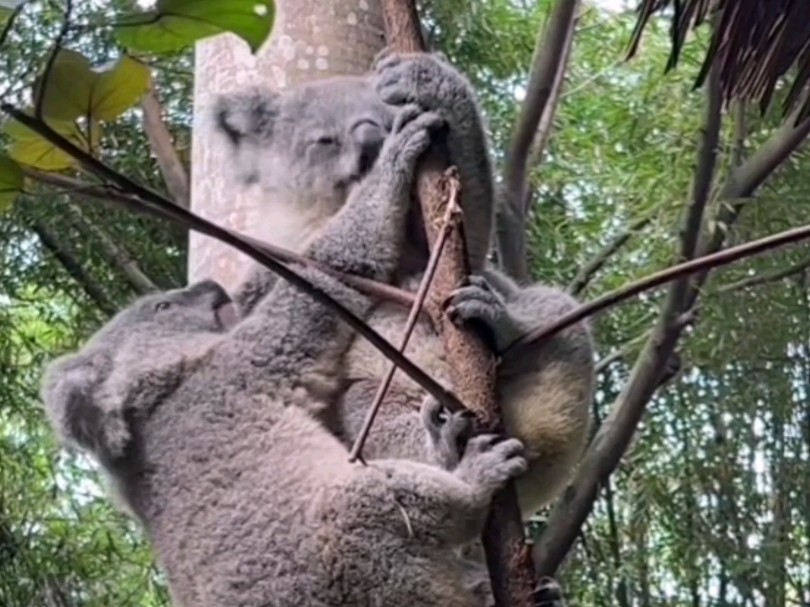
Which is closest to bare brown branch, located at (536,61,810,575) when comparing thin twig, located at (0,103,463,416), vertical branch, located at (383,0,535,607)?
vertical branch, located at (383,0,535,607)

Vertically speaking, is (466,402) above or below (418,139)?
below

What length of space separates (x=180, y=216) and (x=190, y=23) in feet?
0.40

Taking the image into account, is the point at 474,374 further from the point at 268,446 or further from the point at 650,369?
the point at 650,369

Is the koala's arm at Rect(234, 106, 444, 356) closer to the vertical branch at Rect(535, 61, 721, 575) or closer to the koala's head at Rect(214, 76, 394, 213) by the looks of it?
the koala's head at Rect(214, 76, 394, 213)

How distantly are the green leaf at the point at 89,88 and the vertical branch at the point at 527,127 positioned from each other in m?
1.21

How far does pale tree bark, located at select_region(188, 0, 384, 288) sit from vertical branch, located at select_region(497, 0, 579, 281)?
1.33ft

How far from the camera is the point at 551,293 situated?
1.66m

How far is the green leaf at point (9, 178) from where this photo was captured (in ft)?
3.13

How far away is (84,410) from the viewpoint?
1.52 m

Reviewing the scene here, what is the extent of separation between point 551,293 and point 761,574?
60.5 inches

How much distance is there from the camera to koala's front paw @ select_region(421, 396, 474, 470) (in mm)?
1196

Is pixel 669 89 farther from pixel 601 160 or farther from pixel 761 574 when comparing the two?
pixel 761 574

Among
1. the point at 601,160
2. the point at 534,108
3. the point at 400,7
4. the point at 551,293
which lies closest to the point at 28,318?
the point at 601,160

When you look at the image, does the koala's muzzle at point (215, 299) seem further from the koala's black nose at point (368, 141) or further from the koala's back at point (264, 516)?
the koala's black nose at point (368, 141)
